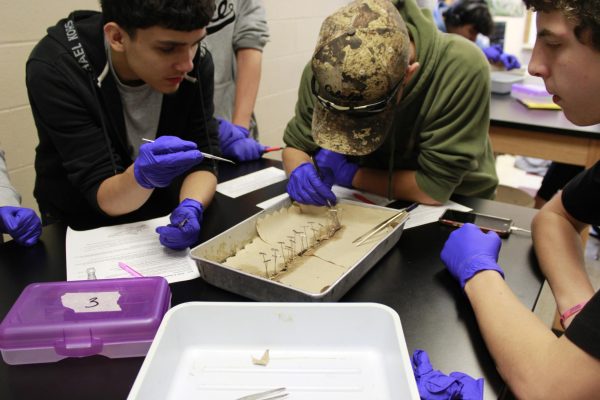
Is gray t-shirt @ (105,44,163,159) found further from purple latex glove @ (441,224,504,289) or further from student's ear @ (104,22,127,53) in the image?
purple latex glove @ (441,224,504,289)

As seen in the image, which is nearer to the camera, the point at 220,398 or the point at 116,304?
the point at 220,398

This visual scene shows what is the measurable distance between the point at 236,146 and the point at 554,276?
1102 mm

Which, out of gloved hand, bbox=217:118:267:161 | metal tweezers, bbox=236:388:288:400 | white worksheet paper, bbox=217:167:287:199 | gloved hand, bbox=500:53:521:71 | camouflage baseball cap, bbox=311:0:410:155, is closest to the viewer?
metal tweezers, bbox=236:388:288:400

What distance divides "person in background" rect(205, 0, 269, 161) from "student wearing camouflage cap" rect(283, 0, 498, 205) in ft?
1.74

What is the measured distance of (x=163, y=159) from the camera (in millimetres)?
1074

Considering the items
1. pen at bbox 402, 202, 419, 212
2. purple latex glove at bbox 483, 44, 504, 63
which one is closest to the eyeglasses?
pen at bbox 402, 202, 419, 212

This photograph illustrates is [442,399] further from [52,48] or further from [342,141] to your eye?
[52,48]

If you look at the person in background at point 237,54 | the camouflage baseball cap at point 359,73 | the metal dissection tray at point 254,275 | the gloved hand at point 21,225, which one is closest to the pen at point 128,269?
the metal dissection tray at point 254,275

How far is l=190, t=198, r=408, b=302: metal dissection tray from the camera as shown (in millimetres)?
832

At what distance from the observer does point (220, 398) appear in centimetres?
63

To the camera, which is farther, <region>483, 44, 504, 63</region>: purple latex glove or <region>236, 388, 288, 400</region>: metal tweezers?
<region>483, 44, 504, 63</region>: purple latex glove

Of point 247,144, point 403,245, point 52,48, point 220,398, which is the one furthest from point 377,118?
point 52,48

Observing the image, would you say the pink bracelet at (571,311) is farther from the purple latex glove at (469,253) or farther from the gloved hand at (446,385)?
the gloved hand at (446,385)

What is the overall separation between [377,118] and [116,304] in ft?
2.43
